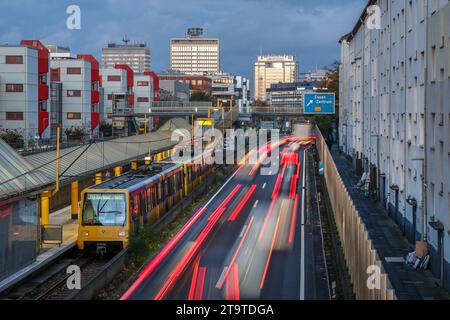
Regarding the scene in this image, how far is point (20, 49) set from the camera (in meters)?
57.4

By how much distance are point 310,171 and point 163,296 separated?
46667mm

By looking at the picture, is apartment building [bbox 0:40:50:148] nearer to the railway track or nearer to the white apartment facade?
the white apartment facade

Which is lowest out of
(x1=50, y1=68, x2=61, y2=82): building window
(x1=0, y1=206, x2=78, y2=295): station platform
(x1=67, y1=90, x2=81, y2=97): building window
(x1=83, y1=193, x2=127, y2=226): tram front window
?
(x1=0, y1=206, x2=78, y2=295): station platform

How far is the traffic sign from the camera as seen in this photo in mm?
71625

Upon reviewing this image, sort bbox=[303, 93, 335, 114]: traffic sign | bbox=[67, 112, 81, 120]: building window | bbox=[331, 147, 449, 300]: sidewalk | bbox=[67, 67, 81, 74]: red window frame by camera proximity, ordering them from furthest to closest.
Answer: bbox=[67, 67, 81, 74]: red window frame
bbox=[67, 112, 81, 120]: building window
bbox=[303, 93, 335, 114]: traffic sign
bbox=[331, 147, 449, 300]: sidewalk

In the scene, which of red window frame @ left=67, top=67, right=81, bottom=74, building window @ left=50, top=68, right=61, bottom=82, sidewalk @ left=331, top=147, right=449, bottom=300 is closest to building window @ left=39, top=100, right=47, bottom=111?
red window frame @ left=67, top=67, right=81, bottom=74

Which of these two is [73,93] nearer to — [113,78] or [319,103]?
[113,78]

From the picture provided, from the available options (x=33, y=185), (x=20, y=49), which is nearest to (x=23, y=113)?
(x=20, y=49)

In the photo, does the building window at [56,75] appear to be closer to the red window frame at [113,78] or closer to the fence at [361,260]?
the red window frame at [113,78]

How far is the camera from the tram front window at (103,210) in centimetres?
2434

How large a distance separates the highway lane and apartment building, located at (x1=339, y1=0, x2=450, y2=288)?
15.4ft

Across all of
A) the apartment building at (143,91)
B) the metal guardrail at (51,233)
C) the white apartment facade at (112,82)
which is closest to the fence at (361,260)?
the metal guardrail at (51,233)

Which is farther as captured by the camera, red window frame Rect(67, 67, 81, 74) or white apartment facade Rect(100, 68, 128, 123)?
white apartment facade Rect(100, 68, 128, 123)

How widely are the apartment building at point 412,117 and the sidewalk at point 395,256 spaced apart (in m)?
0.49
